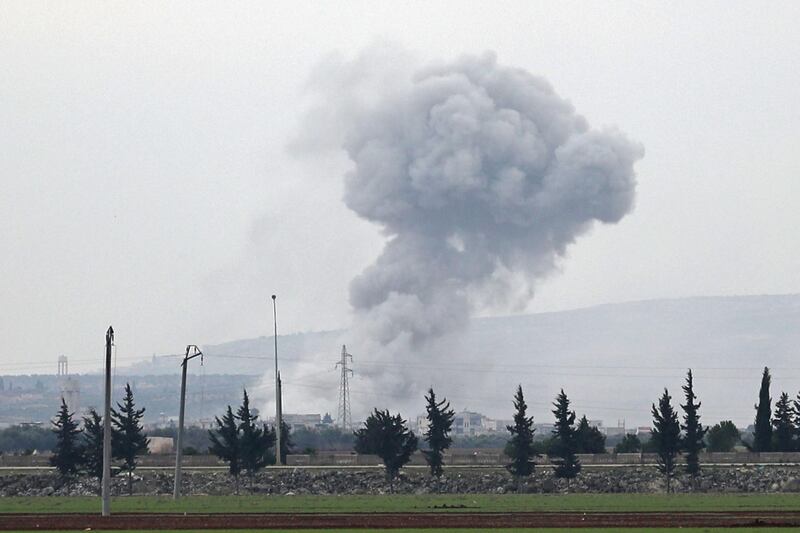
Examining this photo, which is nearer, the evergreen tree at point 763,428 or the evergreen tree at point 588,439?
the evergreen tree at point 588,439

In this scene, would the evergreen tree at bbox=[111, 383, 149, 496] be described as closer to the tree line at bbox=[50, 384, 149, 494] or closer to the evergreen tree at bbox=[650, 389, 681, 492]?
the tree line at bbox=[50, 384, 149, 494]

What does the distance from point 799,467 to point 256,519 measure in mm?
45063

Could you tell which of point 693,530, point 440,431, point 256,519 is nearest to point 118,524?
point 256,519

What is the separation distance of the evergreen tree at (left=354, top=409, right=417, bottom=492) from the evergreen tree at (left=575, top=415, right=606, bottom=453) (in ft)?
36.1

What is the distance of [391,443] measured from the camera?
9619 cm

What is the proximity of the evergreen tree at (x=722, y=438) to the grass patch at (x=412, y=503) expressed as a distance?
39.1 meters

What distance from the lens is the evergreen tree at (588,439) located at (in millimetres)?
102787

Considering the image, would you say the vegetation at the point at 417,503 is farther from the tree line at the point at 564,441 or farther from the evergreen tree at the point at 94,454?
the tree line at the point at 564,441

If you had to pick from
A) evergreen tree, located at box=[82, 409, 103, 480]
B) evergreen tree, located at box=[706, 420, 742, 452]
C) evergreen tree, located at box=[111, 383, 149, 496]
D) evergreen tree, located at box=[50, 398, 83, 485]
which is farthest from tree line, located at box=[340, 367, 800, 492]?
evergreen tree, located at box=[50, 398, 83, 485]

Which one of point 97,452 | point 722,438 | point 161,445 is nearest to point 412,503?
point 97,452

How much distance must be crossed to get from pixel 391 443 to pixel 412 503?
21.5 meters

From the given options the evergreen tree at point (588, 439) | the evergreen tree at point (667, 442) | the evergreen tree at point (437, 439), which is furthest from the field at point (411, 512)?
the evergreen tree at point (588, 439)

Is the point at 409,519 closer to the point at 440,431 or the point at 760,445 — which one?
the point at 440,431

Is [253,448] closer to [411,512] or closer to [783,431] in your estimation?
[411,512]
